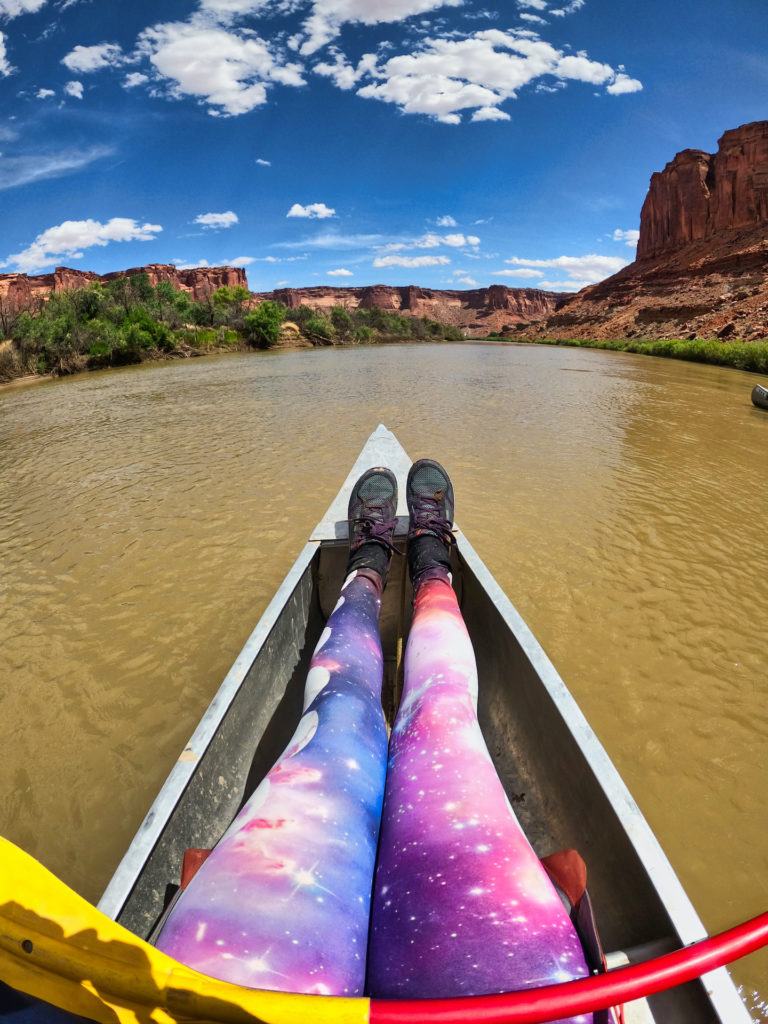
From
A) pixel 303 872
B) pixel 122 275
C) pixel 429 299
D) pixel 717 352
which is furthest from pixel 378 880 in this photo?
pixel 429 299

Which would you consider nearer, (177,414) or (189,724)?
(189,724)

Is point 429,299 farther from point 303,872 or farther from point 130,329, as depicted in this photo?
point 303,872

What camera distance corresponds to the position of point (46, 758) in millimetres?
2510

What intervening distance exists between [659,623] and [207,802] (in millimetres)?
3173

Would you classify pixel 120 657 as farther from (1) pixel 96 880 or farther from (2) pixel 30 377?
(2) pixel 30 377

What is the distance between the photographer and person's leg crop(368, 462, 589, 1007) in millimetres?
887

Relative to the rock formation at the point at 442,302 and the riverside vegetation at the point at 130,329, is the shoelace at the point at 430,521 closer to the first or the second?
the riverside vegetation at the point at 130,329

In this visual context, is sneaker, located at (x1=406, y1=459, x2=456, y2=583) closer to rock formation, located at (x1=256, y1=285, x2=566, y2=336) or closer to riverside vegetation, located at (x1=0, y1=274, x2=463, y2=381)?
riverside vegetation, located at (x1=0, y1=274, x2=463, y2=381)

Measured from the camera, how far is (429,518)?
2.89m

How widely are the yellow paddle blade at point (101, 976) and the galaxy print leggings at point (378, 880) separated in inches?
12.5

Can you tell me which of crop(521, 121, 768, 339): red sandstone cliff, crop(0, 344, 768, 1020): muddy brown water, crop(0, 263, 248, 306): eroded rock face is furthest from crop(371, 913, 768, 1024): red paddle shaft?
crop(0, 263, 248, 306): eroded rock face

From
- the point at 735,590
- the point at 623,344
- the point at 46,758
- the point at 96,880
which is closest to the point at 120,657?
the point at 46,758

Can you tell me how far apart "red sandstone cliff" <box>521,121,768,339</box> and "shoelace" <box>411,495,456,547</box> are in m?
35.8

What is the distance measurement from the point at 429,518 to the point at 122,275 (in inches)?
4383
